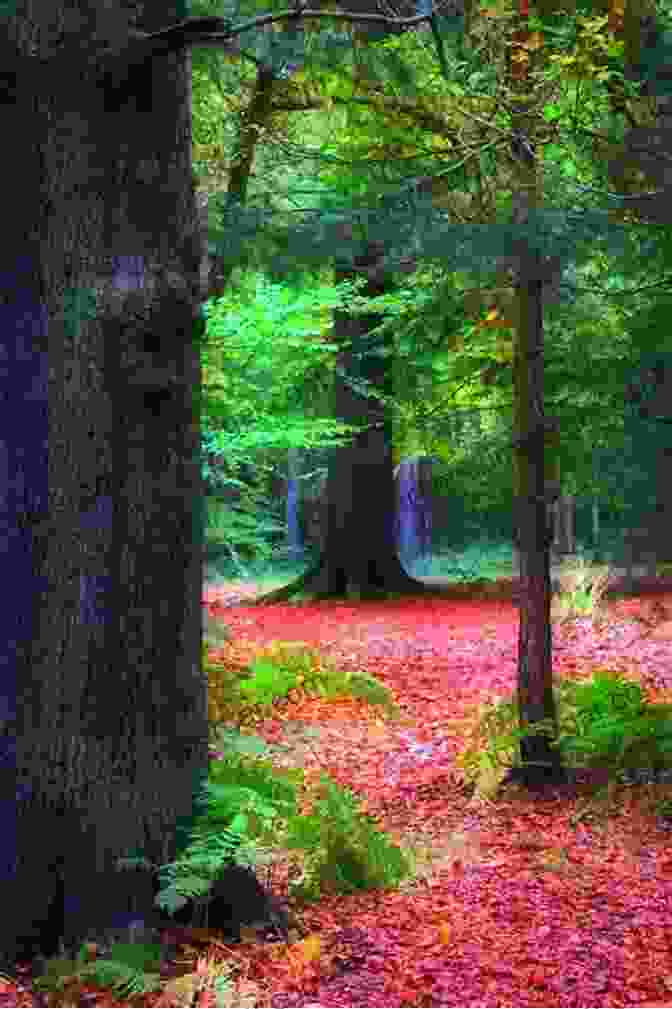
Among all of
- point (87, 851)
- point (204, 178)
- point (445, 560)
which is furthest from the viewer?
point (445, 560)

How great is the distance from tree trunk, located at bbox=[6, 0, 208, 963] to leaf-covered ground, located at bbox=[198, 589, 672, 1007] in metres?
0.89

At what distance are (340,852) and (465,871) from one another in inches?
43.9

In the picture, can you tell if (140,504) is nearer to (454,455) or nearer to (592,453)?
(592,453)

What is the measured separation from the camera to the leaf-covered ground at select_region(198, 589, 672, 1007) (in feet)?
16.2

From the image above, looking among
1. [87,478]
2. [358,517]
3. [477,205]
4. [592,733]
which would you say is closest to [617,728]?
[592,733]

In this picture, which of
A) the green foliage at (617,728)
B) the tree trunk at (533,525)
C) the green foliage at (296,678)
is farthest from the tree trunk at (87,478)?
the green foliage at (296,678)

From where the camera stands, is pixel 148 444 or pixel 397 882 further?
pixel 397 882

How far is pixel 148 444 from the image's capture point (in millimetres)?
5195

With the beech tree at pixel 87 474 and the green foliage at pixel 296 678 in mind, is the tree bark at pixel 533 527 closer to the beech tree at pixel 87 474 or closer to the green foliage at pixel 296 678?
the green foliage at pixel 296 678

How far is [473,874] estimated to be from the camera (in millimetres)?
7086

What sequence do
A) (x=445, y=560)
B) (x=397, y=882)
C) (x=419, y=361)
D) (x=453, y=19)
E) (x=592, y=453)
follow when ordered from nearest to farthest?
(x=397, y=882), (x=453, y=19), (x=592, y=453), (x=419, y=361), (x=445, y=560)

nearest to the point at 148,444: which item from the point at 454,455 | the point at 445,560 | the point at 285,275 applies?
the point at 285,275

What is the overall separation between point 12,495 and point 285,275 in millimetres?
4105

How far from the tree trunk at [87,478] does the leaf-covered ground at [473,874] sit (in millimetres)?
893
